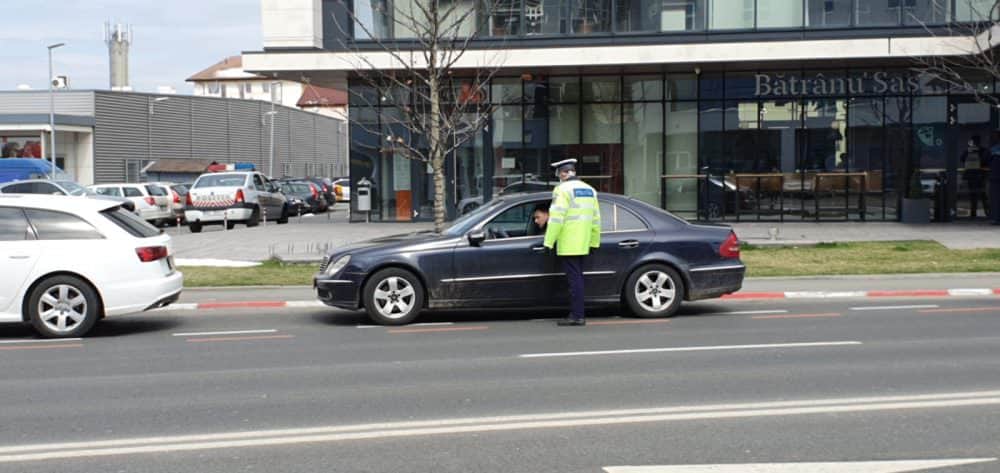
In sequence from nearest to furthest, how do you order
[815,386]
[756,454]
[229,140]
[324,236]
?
1. [756,454]
2. [815,386]
3. [324,236]
4. [229,140]

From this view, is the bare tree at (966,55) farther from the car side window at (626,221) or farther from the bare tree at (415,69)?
the car side window at (626,221)

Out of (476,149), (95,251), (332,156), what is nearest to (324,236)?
(476,149)

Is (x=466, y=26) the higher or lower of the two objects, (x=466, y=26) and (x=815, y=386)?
the higher

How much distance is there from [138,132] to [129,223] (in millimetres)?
55149

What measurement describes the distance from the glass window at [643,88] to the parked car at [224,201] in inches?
425

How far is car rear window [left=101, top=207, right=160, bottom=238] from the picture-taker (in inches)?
502

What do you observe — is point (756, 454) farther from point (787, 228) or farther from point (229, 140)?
point (229, 140)

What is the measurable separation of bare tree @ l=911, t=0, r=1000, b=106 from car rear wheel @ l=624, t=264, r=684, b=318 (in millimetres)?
15236

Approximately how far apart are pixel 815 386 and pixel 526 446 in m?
2.86

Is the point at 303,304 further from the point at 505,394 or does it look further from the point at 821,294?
the point at 505,394

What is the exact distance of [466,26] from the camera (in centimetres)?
2869

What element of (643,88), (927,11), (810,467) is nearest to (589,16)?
(643,88)

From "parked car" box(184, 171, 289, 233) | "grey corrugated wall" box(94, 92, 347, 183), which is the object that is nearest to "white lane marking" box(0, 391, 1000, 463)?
"parked car" box(184, 171, 289, 233)

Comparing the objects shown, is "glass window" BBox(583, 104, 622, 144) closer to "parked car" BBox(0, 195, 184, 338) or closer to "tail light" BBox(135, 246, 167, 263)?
"tail light" BBox(135, 246, 167, 263)
